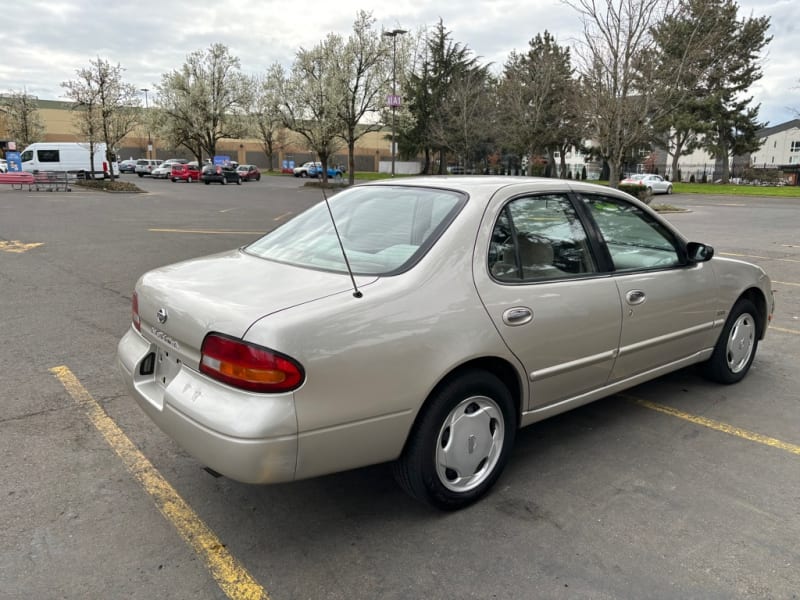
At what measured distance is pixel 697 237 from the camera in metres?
15.1

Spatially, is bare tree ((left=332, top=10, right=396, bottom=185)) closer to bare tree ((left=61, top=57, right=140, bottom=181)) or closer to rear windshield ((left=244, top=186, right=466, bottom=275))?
bare tree ((left=61, top=57, right=140, bottom=181))

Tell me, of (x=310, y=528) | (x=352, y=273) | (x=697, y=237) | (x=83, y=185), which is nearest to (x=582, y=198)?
(x=352, y=273)

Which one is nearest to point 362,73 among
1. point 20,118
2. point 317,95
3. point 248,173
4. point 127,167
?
point 317,95

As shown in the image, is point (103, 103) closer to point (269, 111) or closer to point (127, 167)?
point (269, 111)

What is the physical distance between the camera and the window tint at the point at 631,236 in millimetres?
3725

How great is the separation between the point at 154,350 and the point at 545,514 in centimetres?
207

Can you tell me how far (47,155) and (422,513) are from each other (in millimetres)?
A: 45953

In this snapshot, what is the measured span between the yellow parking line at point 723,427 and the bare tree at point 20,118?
71562 millimetres

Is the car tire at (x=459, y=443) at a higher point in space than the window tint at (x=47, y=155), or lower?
lower

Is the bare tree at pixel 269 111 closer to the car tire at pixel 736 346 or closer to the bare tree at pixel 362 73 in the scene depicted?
the bare tree at pixel 362 73

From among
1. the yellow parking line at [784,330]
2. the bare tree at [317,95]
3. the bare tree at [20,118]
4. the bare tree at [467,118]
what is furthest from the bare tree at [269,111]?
the yellow parking line at [784,330]

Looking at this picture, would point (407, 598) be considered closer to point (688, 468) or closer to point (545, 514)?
point (545, 514)

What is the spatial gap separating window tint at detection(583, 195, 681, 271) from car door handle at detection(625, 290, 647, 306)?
16cm

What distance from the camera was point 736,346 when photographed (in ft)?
15.2
